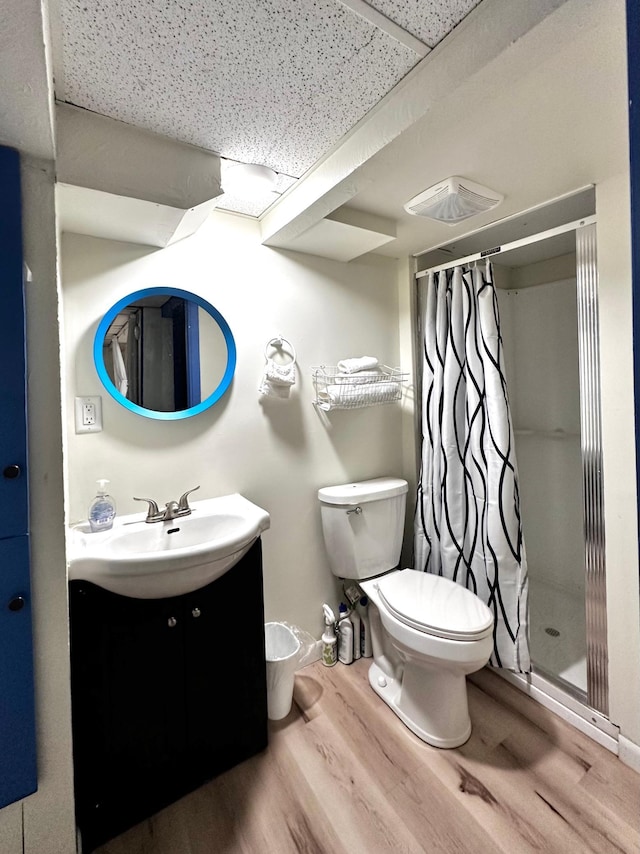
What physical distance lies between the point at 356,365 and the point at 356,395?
5.9 inches

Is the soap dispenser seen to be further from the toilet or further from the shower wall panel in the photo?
the shower wall panel

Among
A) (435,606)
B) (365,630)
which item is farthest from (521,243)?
(365,630)

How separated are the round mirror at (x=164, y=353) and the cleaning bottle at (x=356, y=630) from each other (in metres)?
1.24

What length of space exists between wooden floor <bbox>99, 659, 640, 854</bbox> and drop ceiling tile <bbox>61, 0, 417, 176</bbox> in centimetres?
209

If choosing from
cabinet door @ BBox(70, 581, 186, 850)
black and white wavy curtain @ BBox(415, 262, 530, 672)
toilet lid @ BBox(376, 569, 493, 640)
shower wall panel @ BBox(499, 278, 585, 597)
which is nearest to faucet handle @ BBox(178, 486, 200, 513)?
cabinet door @ BBox(70, 581, 186, 850)

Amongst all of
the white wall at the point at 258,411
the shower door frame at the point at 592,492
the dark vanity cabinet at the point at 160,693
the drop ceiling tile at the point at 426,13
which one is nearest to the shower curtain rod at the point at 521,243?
the shower door frame at the point at 592,492

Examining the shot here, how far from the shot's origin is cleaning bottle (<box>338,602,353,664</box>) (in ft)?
6.16

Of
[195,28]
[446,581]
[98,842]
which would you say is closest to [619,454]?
[446,581]

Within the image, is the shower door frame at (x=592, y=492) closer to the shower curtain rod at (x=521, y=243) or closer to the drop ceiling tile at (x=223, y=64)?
the shower curtain rod at (x=521, y=243)

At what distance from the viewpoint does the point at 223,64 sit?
920 millimetres

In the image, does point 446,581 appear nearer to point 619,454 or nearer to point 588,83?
point 619,454

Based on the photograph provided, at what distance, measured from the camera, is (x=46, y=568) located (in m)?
0.98

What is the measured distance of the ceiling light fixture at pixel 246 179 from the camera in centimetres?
133

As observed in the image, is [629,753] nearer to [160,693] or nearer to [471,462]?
[471,462]
